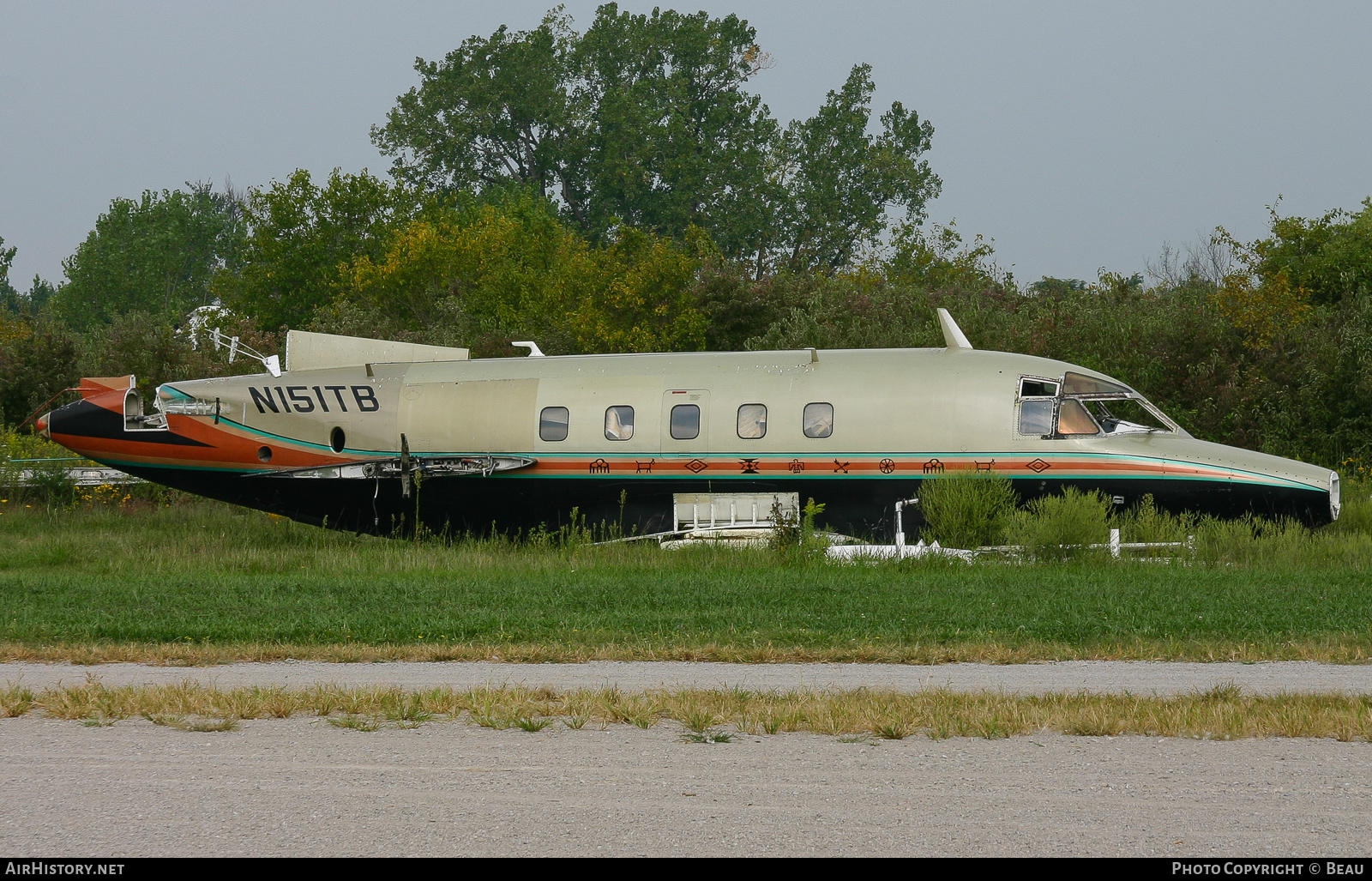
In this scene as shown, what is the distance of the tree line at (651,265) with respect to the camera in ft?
103

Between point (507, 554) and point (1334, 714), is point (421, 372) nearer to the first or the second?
point (507, 554)

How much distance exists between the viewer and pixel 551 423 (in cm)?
2036

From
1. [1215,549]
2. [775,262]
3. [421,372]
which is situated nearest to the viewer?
[1215,549]

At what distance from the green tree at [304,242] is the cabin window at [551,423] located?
48443 mm

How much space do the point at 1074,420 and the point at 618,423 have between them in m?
6.75

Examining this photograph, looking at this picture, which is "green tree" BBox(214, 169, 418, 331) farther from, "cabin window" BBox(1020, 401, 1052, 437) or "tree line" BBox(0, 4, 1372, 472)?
"cabin window" BBox(1020, 401, 1052, 437)

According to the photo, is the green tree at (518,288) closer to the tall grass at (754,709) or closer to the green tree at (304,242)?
the green tree at (304,242)

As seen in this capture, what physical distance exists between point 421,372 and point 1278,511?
516 inches

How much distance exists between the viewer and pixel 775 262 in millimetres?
83062

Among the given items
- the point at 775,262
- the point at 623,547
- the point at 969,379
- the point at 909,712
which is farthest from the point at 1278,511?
the point at 775,262

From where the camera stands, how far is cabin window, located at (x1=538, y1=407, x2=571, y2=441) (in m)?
20.3

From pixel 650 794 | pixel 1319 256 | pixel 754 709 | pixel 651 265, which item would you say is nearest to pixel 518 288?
pixel 651 265

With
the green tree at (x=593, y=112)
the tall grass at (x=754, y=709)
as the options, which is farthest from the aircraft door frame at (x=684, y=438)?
the green tree at (x=593, y=112)

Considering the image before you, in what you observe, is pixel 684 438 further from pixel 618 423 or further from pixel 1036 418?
pixel 1036 418
